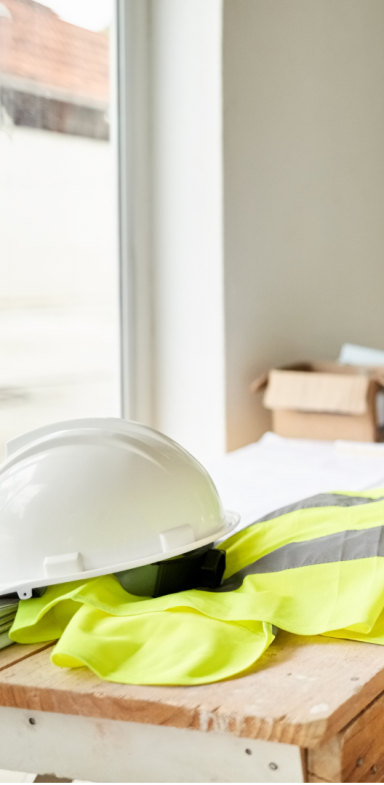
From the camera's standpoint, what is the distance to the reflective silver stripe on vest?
824 mm

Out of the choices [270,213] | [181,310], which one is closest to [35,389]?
[181,310]

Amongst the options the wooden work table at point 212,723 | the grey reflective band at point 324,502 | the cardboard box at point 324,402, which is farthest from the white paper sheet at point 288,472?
the wooden work table at point 212,723

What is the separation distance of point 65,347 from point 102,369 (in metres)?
0.13

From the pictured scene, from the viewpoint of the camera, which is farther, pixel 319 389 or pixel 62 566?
pixel 319 389

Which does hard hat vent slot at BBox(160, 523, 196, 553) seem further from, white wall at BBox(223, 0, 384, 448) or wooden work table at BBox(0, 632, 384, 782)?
white wall at BBox(223, 0, 384, 448)

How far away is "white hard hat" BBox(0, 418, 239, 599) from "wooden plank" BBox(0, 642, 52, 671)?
0.05 m

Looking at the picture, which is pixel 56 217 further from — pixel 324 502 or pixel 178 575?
pixel 178 575

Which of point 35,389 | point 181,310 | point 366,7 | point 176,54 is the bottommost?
point 35,389

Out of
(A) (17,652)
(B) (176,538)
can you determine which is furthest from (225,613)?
(A) (17,652)

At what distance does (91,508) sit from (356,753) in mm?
307

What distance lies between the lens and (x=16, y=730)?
→ 69cm

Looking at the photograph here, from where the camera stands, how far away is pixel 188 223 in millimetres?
1859

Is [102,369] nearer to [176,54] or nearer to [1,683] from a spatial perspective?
[176,54]

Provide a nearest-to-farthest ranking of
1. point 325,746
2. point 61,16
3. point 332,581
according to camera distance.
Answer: point 325,746, point 332,581, point 61,16
